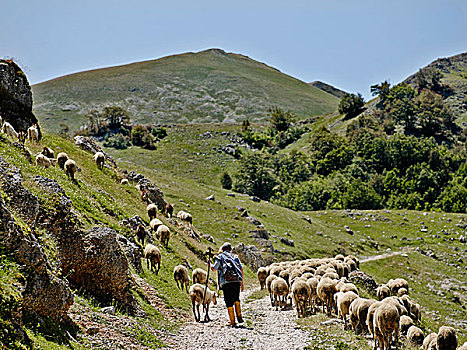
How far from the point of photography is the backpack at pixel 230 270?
14734mm

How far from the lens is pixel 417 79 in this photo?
164 metres

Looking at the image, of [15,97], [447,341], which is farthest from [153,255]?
[15,97]

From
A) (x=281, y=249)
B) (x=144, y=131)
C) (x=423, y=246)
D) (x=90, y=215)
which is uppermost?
(x=144, y=131)

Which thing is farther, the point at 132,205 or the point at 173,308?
the point at 132,205

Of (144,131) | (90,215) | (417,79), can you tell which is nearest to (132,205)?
(90,215)

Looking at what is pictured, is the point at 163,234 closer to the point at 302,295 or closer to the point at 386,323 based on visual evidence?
the point at 302,295

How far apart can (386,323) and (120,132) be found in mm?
118382

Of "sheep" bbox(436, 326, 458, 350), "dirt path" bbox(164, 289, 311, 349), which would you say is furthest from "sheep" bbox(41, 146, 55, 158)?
"sheep" bbox(436, 326, 458, 350)

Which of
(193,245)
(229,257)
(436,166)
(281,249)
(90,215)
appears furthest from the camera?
(436,166)

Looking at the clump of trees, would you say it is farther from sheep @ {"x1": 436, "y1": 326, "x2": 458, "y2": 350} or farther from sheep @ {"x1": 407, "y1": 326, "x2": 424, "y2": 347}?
sheep @ {"x1": 436, "y1": 326, "x2": 458, "y2": 350}

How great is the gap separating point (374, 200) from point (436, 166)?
98.7ft

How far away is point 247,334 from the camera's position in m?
13.6

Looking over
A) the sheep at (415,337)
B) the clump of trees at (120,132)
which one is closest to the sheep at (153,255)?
the sheep at (415,337)

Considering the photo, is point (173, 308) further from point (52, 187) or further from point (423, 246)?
point (423, 246)
